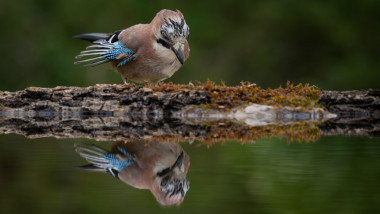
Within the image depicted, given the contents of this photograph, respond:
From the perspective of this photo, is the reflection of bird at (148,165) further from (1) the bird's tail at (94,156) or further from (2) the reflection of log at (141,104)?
(2) the reflection of log at (141,104)

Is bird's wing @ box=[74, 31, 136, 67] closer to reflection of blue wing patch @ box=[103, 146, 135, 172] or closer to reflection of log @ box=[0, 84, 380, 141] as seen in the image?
reflection of log @ box=[0, 84, 380, 141]

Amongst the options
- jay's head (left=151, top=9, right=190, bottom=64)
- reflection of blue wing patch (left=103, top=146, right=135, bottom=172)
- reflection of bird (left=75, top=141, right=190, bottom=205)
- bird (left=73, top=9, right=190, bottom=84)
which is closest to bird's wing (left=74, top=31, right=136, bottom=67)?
bird (left=73, top=9, right=190, bottom=84)

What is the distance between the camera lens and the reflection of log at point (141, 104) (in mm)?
6562

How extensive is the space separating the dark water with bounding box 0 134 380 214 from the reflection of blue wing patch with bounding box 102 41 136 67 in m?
3.32

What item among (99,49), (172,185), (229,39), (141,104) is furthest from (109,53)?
(229,39)

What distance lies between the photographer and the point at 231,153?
428 cm

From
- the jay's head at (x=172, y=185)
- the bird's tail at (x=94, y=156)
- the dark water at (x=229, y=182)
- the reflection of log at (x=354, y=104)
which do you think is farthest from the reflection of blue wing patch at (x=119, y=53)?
the jay's head at (x=172, y=185)

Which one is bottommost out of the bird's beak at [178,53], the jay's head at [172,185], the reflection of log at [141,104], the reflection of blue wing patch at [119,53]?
the jay's head at [172,185]

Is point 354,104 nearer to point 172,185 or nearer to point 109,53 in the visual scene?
point 109,53

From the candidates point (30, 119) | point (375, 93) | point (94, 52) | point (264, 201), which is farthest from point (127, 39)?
point (264, 201)

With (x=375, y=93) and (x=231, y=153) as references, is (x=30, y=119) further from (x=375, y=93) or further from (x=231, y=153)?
(x=375, y=93)

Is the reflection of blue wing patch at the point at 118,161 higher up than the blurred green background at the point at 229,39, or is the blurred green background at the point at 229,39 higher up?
the blurred green background at the point at 229,39

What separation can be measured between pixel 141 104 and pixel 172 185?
163 inches

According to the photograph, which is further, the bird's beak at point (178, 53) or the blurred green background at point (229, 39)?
the blurred green background at point (229, 39)
